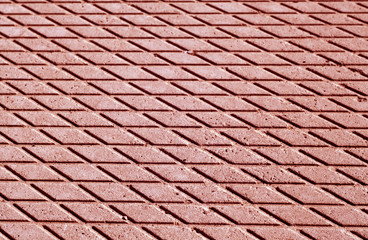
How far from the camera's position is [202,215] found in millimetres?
3152

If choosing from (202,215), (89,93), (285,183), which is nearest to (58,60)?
(89,93)

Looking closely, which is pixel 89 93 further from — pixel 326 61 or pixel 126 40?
pixel 326 61

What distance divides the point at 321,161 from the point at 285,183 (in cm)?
32

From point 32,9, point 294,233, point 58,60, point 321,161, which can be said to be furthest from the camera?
point 32,9

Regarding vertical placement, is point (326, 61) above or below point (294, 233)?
above

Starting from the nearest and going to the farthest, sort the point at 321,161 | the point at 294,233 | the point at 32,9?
the point at 294,233 < the point at 321,161 < the point at 32,9

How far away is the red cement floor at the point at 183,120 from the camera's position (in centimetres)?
315

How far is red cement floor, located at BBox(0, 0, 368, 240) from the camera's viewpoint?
3152mm

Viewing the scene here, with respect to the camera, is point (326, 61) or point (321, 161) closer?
point (321, 161)

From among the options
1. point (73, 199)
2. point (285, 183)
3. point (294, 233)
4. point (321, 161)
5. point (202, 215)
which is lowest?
point (73, 199)

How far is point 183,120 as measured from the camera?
3467 mm

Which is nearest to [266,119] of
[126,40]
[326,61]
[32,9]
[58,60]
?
[326,61]

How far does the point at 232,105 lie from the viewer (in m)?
3.51

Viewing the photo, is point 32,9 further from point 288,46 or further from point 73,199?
point 288,46
